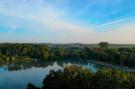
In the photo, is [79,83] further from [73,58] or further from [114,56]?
[73,58]

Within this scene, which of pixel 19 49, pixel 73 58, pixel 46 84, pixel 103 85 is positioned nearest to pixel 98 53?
pixel 73 58

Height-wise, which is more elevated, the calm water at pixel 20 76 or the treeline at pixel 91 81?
the treeline at pixel 91 81

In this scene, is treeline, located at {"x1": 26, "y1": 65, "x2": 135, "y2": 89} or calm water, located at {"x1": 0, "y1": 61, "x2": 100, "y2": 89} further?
calm water, located at {"x1": 0, "y1": 61, "x2": 100, "y2": 89}

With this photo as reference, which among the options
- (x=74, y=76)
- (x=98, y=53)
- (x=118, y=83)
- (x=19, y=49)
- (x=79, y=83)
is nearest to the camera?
(x=118, y=83)

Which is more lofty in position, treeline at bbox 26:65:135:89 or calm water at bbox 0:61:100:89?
treeline at bbox 26:65:135:89

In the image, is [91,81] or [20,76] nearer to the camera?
[91,81]

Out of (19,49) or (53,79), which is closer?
(53,79)

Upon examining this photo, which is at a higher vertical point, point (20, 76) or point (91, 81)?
point (91, 81)

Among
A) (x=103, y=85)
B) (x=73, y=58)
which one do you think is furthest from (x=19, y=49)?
(x=103, y=85)

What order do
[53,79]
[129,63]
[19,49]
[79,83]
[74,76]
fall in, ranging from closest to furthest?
[79,83] < [74,76] < [53,79] < [129,63] < [19,49]

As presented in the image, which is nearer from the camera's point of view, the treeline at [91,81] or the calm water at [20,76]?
the treeline at [91,81]
